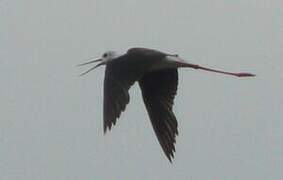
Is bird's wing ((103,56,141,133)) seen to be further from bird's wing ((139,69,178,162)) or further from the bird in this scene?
bird's wing ((139,69,178,162))

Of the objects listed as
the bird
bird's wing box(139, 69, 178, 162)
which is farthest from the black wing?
bird's wing box(139, 69, 178, 162)

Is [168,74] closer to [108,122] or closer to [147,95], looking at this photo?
[147,95]

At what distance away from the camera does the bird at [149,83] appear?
21.5 m

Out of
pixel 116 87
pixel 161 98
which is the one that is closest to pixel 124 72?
pixel 116 87

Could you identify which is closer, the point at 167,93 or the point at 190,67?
the point at 190,67

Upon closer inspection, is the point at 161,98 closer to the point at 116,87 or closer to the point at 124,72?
the point at 124,72

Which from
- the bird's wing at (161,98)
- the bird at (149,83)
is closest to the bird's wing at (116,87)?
the bird at (149,83)

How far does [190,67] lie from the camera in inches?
856

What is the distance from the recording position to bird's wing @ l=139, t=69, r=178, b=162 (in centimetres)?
2272

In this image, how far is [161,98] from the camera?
2312 centimetres

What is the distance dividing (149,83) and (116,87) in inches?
62.5

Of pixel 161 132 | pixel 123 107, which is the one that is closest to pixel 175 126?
pixel 161 132

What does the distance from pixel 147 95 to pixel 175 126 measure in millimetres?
714

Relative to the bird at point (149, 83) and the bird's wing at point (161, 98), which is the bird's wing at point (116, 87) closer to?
Answer: the bird at point (149, 83)
